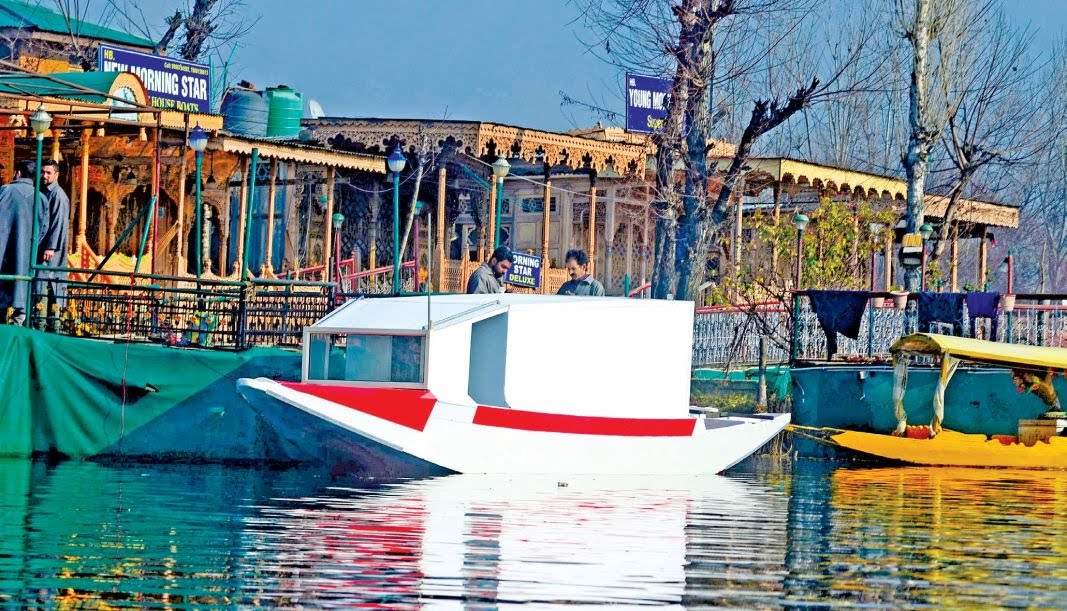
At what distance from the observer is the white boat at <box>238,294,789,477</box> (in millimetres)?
16781

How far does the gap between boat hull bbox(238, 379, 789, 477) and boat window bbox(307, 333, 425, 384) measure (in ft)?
0.96

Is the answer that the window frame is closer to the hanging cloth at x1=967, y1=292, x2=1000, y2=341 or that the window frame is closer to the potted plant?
the potted plant

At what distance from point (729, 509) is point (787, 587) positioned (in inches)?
199

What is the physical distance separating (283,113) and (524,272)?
21.7 ft

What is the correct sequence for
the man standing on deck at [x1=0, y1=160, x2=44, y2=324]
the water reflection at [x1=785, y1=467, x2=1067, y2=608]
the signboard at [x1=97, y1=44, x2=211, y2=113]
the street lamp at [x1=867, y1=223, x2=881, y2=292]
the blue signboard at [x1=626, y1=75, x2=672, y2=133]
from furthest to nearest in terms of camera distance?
the street lamp at [x1=867, y1=223, x2=881, y2=292]
the blue signboard at [x1=626, y1=75, x2=672, y2=133]
the signboard at [x1=97, y1=44, x2=211, y2=113]
the man standing on deck at [x1=0, y1=160, x2=44, y2=324]
the water reflection at [x1=785, y1=467, x2=1067, y2=608]

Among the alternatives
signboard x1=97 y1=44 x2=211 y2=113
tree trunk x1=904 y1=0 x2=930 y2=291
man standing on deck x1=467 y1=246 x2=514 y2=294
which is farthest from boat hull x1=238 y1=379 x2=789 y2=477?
tree trunk x1=904 y1=0 x2=930 y2=291

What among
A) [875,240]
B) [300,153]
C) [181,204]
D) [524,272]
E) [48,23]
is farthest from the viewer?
[48,23]

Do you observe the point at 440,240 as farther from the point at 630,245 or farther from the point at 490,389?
the point at 490,389

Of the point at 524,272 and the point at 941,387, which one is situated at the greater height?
the point at 524,272


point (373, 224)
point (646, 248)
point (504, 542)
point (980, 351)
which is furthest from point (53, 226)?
point (646, 248)

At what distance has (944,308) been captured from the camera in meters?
23.5

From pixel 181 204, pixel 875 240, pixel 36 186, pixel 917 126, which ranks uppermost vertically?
pixel 917 126

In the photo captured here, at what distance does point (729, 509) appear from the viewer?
15.2 m

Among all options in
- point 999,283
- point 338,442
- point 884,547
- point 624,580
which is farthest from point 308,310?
point 999,283
